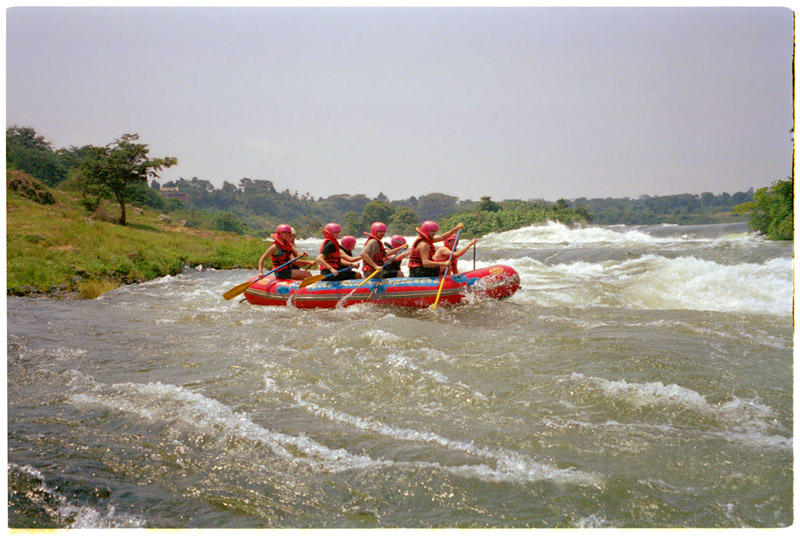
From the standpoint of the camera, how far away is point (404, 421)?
13.5 feet

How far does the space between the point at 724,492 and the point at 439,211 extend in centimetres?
4719

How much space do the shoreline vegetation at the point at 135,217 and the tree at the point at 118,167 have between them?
Answer: 0.15ft

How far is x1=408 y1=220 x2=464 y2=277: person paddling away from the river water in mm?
1606

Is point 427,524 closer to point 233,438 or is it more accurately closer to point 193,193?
point 233,438

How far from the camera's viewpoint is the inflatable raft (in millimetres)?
9125

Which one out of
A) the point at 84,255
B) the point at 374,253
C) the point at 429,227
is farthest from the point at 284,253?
the point at 84,255

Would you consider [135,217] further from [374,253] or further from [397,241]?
[374,253]

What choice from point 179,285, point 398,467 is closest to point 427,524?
point 398,467

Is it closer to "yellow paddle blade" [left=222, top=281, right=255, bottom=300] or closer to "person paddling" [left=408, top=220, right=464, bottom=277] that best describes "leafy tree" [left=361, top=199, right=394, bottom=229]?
"yellow paddle blade" [left=222, top=281, right=255, bottom=300]

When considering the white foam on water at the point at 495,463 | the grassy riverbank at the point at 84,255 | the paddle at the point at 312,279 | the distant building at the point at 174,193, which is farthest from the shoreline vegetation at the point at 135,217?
the distant building at the point at 174,193

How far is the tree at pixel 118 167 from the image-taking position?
25.0 metres

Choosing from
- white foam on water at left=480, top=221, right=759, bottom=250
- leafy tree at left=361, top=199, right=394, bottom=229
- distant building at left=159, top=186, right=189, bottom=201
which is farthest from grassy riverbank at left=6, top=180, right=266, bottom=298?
distant building at left=159, top=186, right=189, bottom=201

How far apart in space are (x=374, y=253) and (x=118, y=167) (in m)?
20.7

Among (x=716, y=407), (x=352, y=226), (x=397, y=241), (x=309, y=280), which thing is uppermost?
(x=352, y=226)
